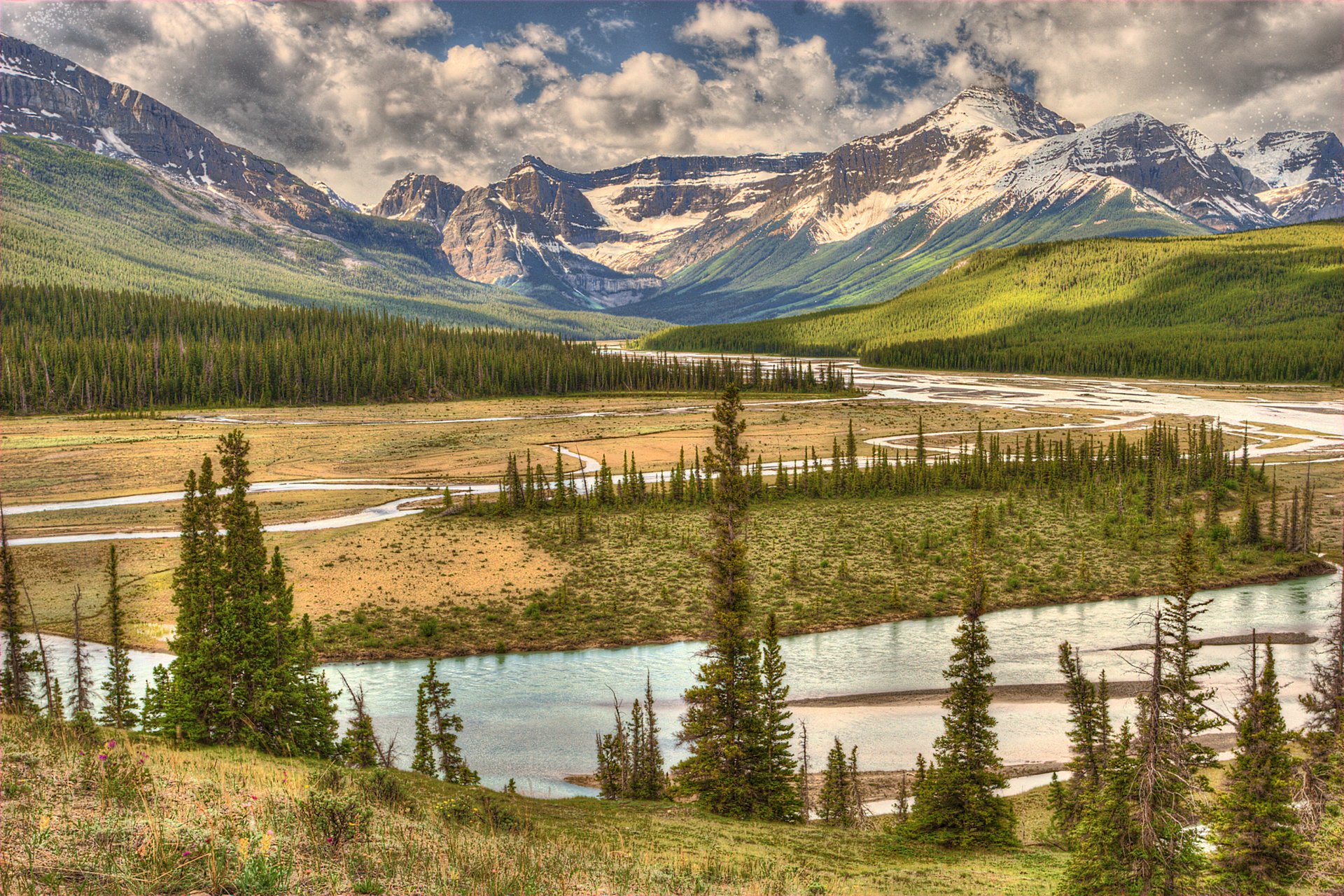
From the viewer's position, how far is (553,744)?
3397 cm

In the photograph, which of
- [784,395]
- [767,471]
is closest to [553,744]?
[767,471]

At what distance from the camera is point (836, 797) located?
26.8 metres

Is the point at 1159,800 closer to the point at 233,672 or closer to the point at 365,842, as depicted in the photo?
the point at 365,842

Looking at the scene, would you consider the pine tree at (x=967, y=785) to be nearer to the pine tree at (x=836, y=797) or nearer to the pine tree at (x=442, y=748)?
the pine tree at (x=836, y=797)

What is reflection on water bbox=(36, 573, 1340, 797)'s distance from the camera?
34062 mm

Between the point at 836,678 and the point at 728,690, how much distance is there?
16033mm

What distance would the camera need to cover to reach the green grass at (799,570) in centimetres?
4656

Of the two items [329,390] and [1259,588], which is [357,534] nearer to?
[1259,588]

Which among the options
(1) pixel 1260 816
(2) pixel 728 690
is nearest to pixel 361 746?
(2) pixel 728 690

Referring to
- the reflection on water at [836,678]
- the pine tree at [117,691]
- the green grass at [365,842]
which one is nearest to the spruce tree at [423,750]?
the reflection on water at [836,678]

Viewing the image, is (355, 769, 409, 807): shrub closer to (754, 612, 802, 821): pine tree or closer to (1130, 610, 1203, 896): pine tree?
(754, 612, 802, 821): pine tree

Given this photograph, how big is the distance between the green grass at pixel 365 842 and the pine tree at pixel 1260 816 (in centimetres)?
382

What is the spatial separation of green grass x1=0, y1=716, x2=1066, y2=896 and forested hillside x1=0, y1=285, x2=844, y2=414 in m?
132

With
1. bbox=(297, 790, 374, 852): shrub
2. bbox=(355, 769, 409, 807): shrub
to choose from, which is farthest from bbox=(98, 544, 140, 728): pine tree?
bbox=(297, 790, 374, 852): shrub
